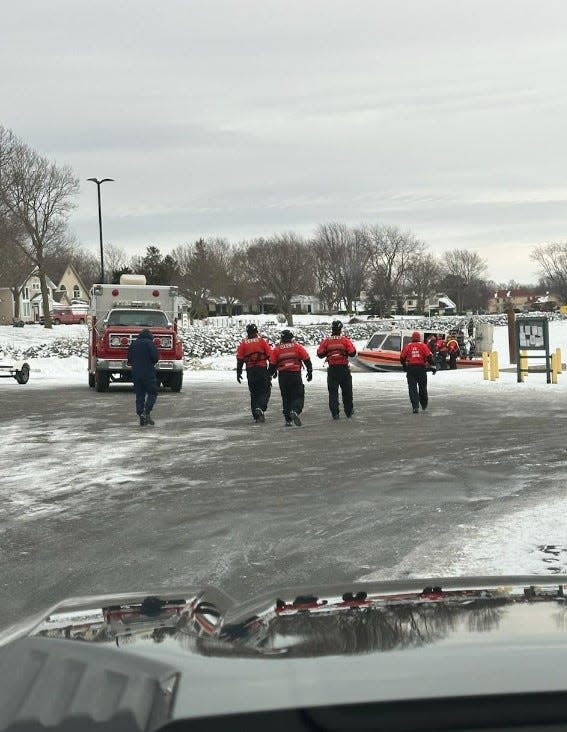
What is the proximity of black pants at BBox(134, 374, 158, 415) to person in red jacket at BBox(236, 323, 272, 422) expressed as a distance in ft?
5.31

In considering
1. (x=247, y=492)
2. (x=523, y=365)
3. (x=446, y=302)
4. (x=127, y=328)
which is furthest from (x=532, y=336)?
(x=446, y=302)

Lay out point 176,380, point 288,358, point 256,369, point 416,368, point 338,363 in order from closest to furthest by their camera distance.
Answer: point 288,358 → point 256,369 → point 338,363 → point 416,368 → point 176,380

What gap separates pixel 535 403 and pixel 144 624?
69.7 feet

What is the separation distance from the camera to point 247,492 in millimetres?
11523

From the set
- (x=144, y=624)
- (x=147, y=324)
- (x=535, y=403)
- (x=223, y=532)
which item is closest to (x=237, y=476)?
(x=223, y=532)

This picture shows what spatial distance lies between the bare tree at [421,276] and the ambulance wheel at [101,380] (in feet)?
374

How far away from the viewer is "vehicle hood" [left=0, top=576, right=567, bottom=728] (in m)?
1.86

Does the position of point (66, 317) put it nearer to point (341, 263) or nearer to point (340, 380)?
point (341, 263)

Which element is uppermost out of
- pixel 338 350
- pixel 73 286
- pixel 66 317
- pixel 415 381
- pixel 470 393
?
pixel 73 286

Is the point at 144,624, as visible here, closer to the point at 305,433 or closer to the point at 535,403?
the point at 305,433

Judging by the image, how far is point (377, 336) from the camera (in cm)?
4225

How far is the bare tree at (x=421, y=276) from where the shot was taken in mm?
143125

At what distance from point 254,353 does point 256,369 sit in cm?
31

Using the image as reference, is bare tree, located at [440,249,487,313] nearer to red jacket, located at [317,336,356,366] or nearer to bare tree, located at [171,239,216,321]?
bare tree, located at [171,239,216,321]
